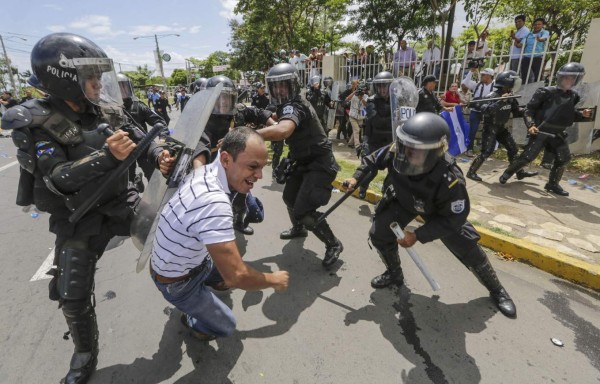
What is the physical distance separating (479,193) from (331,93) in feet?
19.8

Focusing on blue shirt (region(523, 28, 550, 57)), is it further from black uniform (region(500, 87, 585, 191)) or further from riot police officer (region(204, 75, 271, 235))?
riot police officer (region(204, 75, 271, 235))

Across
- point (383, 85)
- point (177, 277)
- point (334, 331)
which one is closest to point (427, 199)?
point (334, 331)

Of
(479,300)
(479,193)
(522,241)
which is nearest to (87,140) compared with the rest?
(479,300)

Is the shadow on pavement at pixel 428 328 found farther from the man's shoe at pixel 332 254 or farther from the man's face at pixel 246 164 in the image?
the man's face at pixel 246 164

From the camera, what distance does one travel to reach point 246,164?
1634mm

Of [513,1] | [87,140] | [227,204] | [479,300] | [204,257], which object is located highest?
[513,1]

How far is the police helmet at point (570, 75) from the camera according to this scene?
14.0 ft

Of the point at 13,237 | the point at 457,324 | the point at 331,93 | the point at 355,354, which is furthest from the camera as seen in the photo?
the point at 331,93

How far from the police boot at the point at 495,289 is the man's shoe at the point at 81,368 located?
9.00ft

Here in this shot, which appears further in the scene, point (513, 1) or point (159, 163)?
point (513, 1)

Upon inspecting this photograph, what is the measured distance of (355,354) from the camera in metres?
2.13

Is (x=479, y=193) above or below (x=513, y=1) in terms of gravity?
below

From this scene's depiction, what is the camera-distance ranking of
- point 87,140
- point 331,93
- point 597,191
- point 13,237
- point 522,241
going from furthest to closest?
1. point 331,93
2. point 597,191
3. point 13,237
4. point 522,241
5. point 87,140

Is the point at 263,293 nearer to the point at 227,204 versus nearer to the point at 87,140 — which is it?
the point at 227,204
